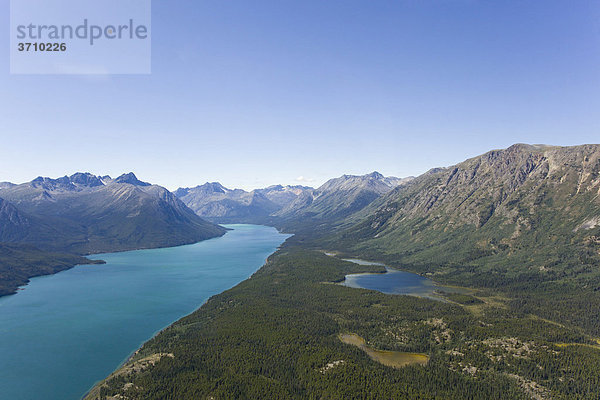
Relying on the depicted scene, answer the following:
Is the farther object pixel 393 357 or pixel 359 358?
pixel 393 357

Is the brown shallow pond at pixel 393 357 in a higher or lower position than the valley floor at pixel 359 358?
lower

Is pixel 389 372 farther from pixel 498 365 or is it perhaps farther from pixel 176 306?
pixel 176 306

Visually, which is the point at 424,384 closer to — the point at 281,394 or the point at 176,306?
the point at 281,394

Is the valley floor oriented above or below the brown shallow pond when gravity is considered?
above

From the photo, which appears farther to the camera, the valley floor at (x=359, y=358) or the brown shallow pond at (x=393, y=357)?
the brown shallow pond at (x=393, y=357)

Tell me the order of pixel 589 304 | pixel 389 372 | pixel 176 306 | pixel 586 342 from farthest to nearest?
pixel 176 306
pixel 589 304
pixel 586 342
pixel 389 372

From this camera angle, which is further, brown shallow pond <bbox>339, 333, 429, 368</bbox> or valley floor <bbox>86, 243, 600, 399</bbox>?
brown shallow pond <bbox>339, 333, 429, 368</bbox>

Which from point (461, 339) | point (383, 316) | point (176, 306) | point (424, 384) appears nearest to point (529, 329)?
point (461, 339)

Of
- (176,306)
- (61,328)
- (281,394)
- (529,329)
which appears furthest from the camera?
(176,306)

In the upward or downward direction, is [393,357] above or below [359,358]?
below

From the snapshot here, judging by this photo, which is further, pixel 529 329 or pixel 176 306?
pixel 176 306
